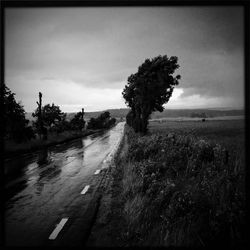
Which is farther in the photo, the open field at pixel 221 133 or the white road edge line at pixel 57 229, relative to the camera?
the open field at pixel 221 133

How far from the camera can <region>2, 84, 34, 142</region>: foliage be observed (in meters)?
18.8

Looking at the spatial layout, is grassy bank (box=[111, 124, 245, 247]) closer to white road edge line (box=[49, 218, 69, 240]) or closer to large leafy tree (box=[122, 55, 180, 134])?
white road edge line (box=[49, 218, 69, 240])

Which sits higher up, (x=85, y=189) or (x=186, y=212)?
(x=186, y=212)

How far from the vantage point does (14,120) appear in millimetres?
19578

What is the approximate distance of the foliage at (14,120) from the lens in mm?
18781

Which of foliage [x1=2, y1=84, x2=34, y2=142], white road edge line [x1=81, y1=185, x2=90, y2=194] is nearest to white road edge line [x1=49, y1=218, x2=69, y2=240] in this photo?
white road edge line [x1=81, y1=185, x2=90, y2=194]

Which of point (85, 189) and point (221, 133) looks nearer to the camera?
point (85, 189)

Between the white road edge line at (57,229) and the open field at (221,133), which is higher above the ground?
the open field at (221,133)

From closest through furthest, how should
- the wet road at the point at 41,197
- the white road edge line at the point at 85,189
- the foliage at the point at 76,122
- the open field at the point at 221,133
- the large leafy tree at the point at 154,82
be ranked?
1. the wet road at the point at 41,197
2. the white road edge line at the point at 85,189
3. the open field at the point at 221,133
4. the large leafy tree at the point at 154,82
5. the foliage at the point at 76,122
